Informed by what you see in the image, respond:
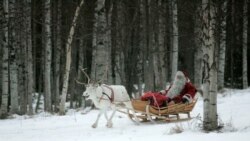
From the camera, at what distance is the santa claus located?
46.2 feet

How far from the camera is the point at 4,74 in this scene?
64.4ft

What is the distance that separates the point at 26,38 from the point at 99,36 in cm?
600

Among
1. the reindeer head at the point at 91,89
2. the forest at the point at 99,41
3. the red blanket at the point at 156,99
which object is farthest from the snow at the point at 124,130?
the forest at the point at 99,41

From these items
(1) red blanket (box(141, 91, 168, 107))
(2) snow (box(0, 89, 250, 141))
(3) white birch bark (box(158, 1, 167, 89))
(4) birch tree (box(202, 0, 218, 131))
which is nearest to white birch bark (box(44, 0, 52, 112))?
(3) white birch bark (box(158, 1, 167, 89))

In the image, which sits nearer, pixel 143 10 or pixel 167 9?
pixel 143 10

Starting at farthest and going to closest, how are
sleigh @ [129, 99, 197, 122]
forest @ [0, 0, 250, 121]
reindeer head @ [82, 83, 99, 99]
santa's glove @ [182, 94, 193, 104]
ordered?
forest @ [0, 0, 250, 121] → santa's glove @ [182, 94, 193, 104] → sleigh @ [129, 99, 197, 122] → reindeer head @ [82, 83, 99, 99]

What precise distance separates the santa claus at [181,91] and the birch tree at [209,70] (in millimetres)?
3326

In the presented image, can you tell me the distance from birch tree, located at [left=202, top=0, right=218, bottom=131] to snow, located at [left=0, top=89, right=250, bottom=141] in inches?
12.2

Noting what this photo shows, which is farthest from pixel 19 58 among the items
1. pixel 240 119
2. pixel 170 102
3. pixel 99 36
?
pixel 240 119

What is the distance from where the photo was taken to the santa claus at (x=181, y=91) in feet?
46.2

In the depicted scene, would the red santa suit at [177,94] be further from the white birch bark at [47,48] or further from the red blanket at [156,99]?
the white birch bark at [47,48]

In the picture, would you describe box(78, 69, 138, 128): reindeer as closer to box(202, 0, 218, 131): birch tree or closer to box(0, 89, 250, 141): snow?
box(0, 89, 250, 141): snow

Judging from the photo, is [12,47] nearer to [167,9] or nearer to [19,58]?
[19,58]

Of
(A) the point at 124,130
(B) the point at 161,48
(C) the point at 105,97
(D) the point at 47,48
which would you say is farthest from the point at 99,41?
(A) the point at 124,130
